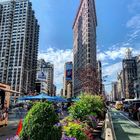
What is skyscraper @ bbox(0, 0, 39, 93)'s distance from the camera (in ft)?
549

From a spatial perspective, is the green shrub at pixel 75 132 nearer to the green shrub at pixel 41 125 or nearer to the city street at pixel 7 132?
the green shrub at pixel 41 125

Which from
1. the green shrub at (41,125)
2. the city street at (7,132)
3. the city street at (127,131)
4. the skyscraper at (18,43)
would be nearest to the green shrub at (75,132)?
the green shrub at (41,125)

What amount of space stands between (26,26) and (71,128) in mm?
172426

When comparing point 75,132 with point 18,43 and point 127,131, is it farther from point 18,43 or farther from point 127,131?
point 18,43

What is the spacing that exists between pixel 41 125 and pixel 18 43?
558 feet

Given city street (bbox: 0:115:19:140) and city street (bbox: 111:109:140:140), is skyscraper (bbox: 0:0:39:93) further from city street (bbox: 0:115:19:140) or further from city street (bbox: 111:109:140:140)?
city street (bbox: 0:115:19:140)

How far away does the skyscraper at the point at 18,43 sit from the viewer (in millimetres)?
167250

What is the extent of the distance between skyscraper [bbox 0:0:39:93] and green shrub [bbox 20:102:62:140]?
156634 millimetres

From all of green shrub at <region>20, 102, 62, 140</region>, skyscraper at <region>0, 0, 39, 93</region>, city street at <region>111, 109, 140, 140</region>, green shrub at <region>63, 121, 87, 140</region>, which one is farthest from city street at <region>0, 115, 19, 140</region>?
skyscraper at <region>0, 0, 39, 93</region>

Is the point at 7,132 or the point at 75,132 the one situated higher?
the point at 75,132

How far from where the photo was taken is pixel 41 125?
5.99 m

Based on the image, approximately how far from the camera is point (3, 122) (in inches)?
827

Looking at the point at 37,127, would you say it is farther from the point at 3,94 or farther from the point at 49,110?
the point at 3,94

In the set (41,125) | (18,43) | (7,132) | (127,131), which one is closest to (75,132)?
(41,125)
